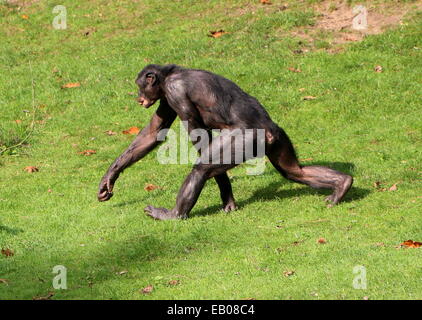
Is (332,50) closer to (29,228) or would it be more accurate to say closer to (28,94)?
(28,94)

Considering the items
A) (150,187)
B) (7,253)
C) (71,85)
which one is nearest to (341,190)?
(150,187)

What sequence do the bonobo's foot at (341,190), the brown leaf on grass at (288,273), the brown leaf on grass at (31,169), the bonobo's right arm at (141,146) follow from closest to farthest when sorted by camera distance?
the brown leaf on grass at (288,273) < the bonobo's foot at (341,190) < the bonobo's right arm at (141,146) < the brown leaf on grass at (31,169)

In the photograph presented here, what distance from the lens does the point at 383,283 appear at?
725cm

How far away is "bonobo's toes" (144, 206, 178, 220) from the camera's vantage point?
9.70m

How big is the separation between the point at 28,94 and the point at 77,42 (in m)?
2.32

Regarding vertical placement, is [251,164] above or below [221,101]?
below

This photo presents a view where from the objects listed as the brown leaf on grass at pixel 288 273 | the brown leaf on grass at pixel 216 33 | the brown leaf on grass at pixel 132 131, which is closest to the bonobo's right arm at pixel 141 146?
the brown leaf on grass at pixel 288 273

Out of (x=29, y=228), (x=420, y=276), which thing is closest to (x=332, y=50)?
(x=29, y=228)

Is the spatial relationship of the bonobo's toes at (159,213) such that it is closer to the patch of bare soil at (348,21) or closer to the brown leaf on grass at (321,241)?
the brown leaf on grass at (321,241)

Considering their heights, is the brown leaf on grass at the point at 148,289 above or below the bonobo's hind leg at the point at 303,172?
below

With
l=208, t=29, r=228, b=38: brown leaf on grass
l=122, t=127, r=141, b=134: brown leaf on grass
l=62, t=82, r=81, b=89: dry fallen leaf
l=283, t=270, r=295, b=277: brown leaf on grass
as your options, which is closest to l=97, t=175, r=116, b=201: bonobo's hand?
l=283, t=270, r=295, b=277: brown leaf on grass

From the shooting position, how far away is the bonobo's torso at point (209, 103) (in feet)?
30.9

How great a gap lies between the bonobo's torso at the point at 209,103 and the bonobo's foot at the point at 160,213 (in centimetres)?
108

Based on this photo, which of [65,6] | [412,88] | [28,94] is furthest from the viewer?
[65,6]
